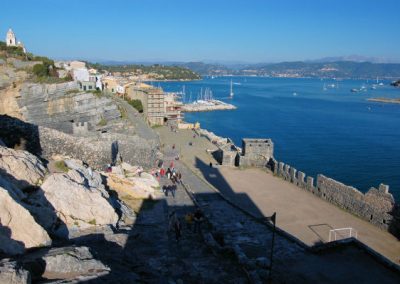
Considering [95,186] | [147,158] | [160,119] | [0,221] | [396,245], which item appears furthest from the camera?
[160,119]

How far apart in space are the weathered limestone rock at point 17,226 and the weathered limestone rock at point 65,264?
75cm

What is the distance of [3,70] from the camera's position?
91.2ft

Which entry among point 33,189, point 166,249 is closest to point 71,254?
point 166,249

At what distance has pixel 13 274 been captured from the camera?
18.4 feet

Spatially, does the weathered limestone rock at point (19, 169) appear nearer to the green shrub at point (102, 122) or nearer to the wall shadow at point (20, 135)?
the wall shadow at point (20, 135)

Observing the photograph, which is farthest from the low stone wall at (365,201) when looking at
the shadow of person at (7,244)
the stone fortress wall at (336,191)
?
the shadow of person at (7,244)

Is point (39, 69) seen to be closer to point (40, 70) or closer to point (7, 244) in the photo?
point (40, 70)

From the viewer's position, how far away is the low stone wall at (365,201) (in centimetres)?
1712

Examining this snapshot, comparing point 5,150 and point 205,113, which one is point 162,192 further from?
point 205,113

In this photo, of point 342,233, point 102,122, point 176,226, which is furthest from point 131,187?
point 102,122

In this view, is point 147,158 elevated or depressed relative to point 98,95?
depressed

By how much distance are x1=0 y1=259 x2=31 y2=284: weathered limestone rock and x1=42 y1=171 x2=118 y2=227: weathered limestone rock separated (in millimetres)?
4603

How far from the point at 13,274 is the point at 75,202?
5.24 m

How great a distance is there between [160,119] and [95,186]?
32.3 metres
